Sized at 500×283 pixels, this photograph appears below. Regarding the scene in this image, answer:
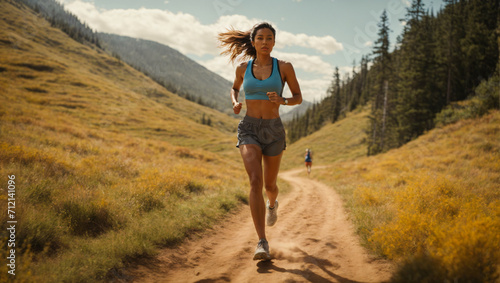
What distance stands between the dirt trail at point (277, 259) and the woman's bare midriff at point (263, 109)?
2.26 m

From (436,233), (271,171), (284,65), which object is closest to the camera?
(436,233)

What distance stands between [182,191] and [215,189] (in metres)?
1.77

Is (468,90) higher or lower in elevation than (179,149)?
higher

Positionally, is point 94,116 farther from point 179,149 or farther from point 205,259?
point 205,259

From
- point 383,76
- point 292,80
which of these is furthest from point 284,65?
point 383,76

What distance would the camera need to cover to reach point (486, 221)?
2920mm

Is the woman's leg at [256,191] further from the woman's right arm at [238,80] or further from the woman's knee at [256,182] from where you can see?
the woman's right arm at [238,80]

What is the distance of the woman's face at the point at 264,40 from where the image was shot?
4.13 m

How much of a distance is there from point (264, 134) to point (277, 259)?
195cm

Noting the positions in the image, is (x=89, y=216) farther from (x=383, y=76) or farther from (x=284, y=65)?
(x=383, y=76)

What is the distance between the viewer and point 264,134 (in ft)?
13.5

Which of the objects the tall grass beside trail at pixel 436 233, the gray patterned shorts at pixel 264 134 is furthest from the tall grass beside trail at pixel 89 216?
the tall grass beside trail at pixel 436 233

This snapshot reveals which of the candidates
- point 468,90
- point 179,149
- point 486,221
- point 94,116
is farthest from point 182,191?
point 94,116

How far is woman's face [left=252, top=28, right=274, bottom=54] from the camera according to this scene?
13.6ft
